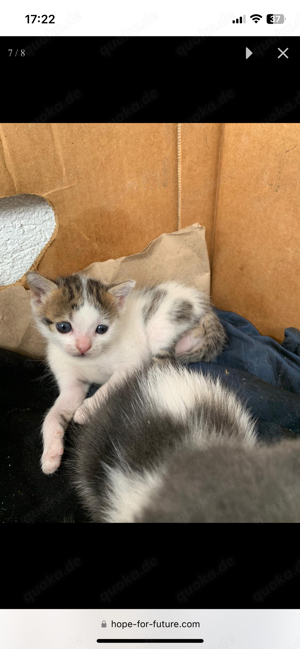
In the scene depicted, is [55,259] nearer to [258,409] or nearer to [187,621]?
[258,409]

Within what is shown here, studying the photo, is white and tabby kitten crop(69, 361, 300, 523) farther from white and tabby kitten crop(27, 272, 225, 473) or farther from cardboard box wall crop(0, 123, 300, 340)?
cardboard box wall crop(0, 123, 300, 340)

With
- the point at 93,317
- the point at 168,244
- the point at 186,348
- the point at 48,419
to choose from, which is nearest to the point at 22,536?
the point at 48,419

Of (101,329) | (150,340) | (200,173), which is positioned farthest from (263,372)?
(200,173)

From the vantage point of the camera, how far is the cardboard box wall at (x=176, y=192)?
139cm

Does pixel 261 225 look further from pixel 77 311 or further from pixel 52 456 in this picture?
pixel 52 456

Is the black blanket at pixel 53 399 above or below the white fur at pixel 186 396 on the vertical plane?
below

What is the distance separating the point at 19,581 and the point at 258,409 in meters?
0.80

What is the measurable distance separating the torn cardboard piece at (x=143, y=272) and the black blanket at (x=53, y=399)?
0.08 meters

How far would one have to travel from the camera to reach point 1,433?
1.24 meters

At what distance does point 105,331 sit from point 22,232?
19.9 inches

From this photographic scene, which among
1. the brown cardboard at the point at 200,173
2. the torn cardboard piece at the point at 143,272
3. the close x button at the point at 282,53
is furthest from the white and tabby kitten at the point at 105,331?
the close x button at the point at 282,53

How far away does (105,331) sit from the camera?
138 centimetres

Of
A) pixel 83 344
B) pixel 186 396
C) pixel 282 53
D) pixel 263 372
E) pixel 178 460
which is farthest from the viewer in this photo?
pixel 263 372
